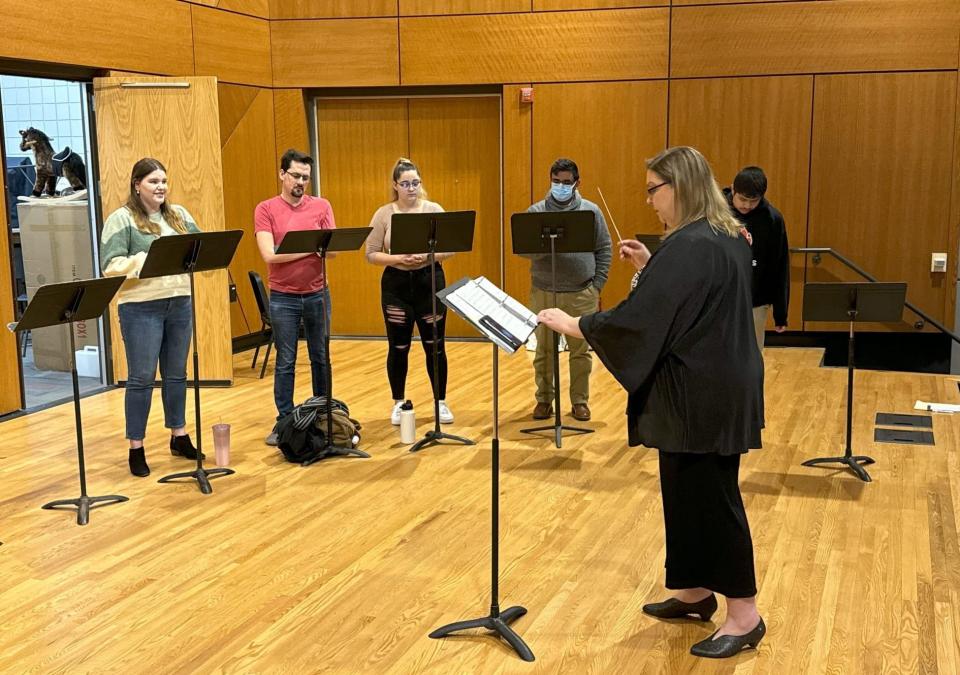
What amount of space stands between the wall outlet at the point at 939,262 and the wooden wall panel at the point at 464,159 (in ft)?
12.1

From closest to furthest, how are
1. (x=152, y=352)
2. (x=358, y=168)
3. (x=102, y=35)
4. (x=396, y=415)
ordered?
1. (x=152, y=352)
2. (x=396, y=415)
3. (x=102, y=35)
4. (x=358, y=168)

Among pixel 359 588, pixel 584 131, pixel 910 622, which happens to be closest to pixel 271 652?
pixel 359 588

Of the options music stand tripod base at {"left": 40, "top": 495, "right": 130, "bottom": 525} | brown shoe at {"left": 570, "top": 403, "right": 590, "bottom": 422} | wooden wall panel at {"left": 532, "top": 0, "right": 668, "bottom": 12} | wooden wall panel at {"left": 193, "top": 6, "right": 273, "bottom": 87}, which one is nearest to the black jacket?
brown shoe at {"left": 570, "top": 403, "right": 590, "bottom": 422}

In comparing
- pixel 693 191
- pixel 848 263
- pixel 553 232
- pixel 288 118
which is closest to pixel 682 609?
pixel 693 191

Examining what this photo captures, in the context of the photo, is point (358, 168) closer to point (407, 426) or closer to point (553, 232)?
point (407, 426)

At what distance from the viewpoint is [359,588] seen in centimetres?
362


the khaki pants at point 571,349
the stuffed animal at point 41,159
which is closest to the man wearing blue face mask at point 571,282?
the khaki pants at point 571,349

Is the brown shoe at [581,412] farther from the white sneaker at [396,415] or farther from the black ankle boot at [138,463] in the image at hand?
the black ankle boot at [138,463]

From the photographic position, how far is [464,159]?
8891 millimetres

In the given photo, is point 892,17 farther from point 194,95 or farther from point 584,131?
point 194,95

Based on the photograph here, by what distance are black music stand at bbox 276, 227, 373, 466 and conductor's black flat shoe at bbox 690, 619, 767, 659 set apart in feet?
8.28

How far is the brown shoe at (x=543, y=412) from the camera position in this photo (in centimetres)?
604

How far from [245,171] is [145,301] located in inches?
154

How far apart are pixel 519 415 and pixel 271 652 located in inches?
128
